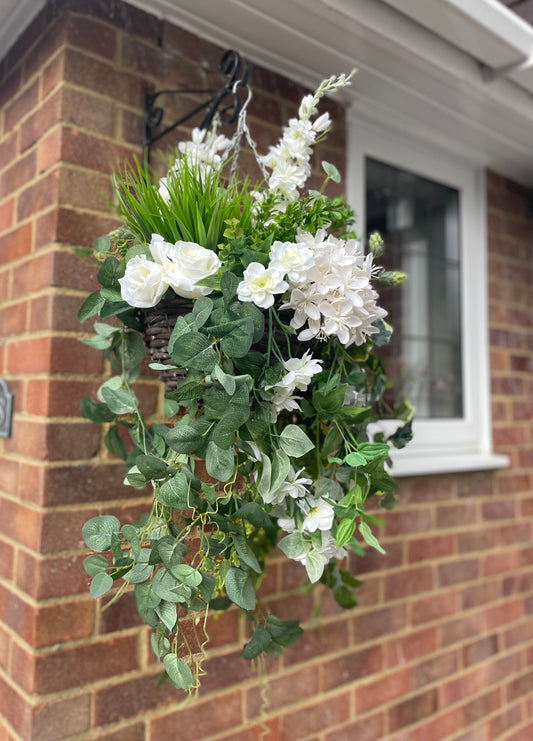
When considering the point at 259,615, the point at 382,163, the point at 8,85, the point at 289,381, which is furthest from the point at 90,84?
the point at 259,615

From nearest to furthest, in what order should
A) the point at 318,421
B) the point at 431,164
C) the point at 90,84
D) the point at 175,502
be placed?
the point at 175,502, the point at 318,421, the point at 90,84, the point at 431,164

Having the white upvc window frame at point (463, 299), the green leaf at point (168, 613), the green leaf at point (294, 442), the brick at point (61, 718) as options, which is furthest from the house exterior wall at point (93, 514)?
the green leaf at point (294, 442)

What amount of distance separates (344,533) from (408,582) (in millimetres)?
1031

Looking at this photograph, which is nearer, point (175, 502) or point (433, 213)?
point (175, 502)

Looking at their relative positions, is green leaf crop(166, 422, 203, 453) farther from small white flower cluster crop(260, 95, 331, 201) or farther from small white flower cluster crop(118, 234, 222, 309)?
small white flower cluster crop(260, 95, 331, 201)

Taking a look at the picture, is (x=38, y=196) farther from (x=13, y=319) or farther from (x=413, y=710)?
(x=413, y=710)

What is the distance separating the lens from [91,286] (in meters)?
1.23

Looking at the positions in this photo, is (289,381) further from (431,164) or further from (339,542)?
(431,164)

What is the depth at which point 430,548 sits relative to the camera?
1830mm

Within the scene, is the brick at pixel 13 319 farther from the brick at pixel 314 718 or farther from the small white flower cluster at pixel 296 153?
the brick at pixel 314 718

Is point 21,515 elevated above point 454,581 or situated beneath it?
elevated above

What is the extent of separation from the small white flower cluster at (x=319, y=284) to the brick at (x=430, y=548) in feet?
3.63

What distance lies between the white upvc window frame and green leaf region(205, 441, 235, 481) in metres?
1.02

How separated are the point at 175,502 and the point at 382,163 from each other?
1426mm
